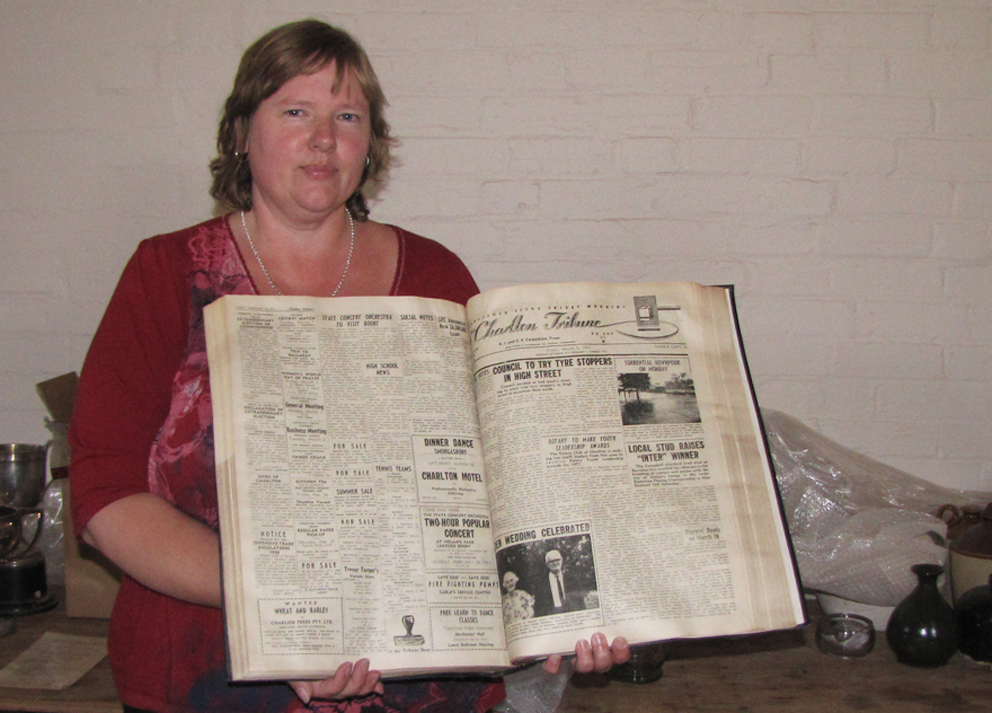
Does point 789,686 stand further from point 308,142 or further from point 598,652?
point 308,142

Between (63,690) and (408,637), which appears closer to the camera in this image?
(408,637)

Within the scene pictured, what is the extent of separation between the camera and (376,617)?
82 cm

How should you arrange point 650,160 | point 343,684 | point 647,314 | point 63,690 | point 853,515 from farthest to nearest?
1. point 650,160
2. point 853,515
3. point 63,690
4. point 647,314
5. point 343,684

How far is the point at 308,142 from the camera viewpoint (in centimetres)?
104

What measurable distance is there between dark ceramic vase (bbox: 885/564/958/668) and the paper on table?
1324 mm

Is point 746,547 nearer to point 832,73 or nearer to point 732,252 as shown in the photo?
point 732,252

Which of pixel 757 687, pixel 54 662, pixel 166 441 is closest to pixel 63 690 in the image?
pixel 54 662

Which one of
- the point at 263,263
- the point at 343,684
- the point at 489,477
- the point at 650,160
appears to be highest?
the point at 650,160

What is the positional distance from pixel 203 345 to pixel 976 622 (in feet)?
4.17

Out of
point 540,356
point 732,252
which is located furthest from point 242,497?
point 732,252

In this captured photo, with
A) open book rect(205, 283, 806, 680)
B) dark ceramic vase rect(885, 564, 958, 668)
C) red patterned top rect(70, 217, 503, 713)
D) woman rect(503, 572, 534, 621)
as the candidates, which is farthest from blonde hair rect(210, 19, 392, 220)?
dark ceramic vase rect(885, 564, 958, 668)

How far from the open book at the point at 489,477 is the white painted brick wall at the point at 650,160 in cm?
89

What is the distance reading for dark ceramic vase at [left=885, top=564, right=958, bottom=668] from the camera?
1348 mm

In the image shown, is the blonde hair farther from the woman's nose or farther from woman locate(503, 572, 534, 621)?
woman locate(503, 572, 534, 621)
